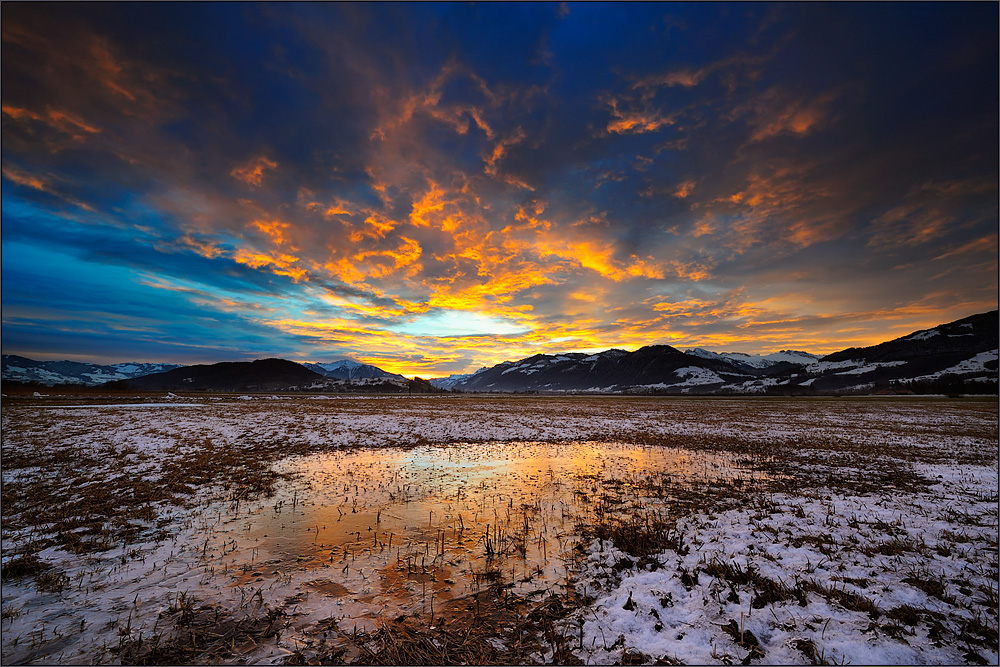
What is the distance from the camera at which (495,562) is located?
26.7 ft

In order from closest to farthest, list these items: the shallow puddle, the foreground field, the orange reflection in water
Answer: the foreground field → the shallow puddle → the orange reflection in water

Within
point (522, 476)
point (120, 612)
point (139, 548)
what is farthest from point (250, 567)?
point (522, 476)

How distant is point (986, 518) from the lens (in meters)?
10.2

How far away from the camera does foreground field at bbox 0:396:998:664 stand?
5371 mm

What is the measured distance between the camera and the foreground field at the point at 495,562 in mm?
5371

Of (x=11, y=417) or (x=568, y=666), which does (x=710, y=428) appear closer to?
(x=568, y=666)

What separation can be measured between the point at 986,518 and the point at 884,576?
7.00m

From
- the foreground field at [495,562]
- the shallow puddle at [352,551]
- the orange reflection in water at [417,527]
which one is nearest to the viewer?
the foreground field at [495,562]

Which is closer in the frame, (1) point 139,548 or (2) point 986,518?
(1) point 139,548

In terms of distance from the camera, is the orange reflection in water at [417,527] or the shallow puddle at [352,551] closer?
the shallow puddle at [352,551]

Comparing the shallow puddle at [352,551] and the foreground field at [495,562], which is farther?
the shallow puddle at [352,551]

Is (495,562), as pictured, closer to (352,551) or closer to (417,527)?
(417,527)

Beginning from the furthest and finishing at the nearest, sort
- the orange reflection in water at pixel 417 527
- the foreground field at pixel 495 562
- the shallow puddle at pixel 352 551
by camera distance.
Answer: the orange reflection in water at pixel 417 527, the shallow puddle at pixel 352 551, the foreground field at pixel 495 562

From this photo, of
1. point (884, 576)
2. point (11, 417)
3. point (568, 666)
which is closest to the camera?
point (568, 666)
